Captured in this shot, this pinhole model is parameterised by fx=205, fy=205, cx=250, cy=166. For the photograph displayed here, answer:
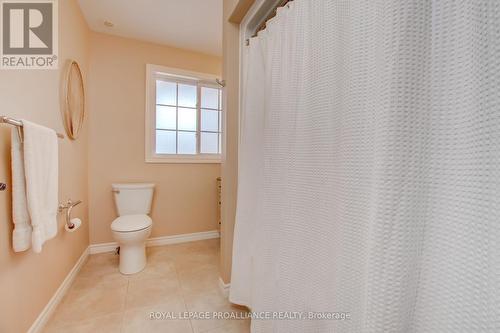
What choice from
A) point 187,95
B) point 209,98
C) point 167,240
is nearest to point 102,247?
point 167,240

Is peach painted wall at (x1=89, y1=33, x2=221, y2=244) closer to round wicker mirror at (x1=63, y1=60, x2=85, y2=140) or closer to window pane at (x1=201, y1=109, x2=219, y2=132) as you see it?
round wicker mirror at (x1=63, y1=60, x2=85, y2=140)

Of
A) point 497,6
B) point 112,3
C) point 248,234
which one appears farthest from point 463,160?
point 112,3

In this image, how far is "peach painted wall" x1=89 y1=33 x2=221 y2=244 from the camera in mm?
2203

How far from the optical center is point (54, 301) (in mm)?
1374

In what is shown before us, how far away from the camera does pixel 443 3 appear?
47 centimetres

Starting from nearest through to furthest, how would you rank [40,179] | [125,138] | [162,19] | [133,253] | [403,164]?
[403,164] < [40,179] < [133,253] < [162,19] < [125,138]

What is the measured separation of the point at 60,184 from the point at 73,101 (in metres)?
0.73

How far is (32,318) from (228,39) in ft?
6.85

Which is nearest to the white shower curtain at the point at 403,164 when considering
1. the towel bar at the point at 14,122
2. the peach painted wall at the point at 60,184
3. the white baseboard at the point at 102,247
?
the towel bar at the point at 14,122

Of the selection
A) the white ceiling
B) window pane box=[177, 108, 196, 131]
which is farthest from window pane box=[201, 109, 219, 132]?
the white ceiling

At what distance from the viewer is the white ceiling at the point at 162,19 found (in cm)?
185

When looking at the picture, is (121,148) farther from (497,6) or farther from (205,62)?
(497,6)

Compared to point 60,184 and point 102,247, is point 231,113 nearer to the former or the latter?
point 60,184

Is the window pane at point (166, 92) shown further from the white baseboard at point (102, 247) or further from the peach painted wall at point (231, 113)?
the white baseboard at point (102, 247)
